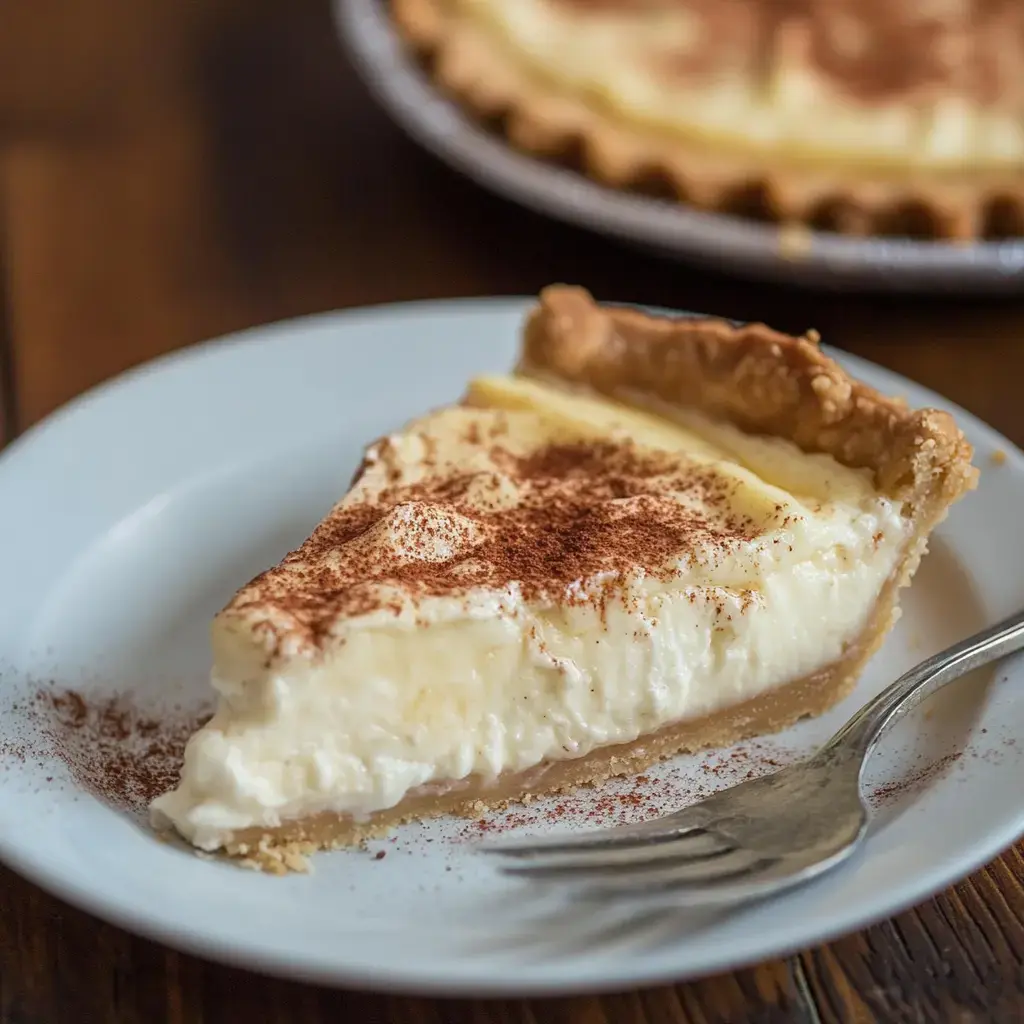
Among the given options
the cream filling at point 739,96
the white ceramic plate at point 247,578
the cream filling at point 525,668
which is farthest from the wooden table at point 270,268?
the cream filling at point 739,96

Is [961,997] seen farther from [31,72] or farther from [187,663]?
[31,72]

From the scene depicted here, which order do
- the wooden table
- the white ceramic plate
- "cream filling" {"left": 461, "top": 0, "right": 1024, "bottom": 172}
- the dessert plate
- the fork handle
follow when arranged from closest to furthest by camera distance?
the white ceramic plate → the wooden table → the fork handle → the dessert plate → "cream filling" {"left": 461, "top": 0, "right": 1024, "bottom": 172}

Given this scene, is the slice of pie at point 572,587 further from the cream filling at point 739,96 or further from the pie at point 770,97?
the cream filling at point 739,96

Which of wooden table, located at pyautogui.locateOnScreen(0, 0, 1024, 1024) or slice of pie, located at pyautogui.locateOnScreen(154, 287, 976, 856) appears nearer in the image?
wooden table, located at pyautogui.locateOnScreen(0, 0, 1024, 1024)

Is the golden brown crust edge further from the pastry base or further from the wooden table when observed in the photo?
the wooden table

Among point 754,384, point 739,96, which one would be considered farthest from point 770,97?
point 754,384

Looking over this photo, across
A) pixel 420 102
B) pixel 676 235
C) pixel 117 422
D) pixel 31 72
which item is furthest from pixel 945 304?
pixel 31 72

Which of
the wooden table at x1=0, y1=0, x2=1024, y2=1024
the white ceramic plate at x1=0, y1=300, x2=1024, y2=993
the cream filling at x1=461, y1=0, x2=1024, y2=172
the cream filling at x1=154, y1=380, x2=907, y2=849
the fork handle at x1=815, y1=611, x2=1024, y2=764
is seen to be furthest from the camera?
the cream filling at x1=461, y1=0, x2=1024, y2=172

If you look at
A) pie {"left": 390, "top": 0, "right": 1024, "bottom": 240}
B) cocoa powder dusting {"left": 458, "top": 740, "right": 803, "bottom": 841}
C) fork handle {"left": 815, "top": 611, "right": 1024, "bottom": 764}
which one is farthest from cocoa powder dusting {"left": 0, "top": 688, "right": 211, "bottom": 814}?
pie {"left": 390, "top": 0, "right": 1024, "bottom": 240}
